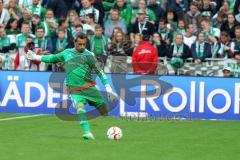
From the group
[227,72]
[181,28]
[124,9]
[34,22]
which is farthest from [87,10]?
[227,72]

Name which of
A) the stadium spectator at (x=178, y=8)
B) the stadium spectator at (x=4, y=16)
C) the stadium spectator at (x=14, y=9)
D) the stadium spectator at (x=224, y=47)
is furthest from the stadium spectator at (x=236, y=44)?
the stadium spectator at (x=4, y=16)

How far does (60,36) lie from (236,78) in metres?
6.18

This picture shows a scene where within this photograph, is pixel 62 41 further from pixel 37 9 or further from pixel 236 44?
pixel 236 44

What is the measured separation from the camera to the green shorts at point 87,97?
1545 centimetres

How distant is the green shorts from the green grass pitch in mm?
687

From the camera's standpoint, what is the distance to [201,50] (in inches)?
904

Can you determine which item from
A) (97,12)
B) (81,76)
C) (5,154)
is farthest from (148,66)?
(5,154)

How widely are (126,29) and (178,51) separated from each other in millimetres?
2278

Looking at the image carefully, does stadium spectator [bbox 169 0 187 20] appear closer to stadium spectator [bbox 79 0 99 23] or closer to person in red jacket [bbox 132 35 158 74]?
stadium spectator [bbox 79 0 99 23]

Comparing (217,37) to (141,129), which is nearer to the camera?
(141,129)

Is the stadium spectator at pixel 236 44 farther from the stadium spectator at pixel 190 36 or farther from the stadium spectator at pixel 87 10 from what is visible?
the stadium spectator at pixel 87 10

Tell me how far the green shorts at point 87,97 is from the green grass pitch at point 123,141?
687 mm

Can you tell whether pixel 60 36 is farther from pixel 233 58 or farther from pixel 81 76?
pixel 81 76

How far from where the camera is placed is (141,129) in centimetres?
1738
